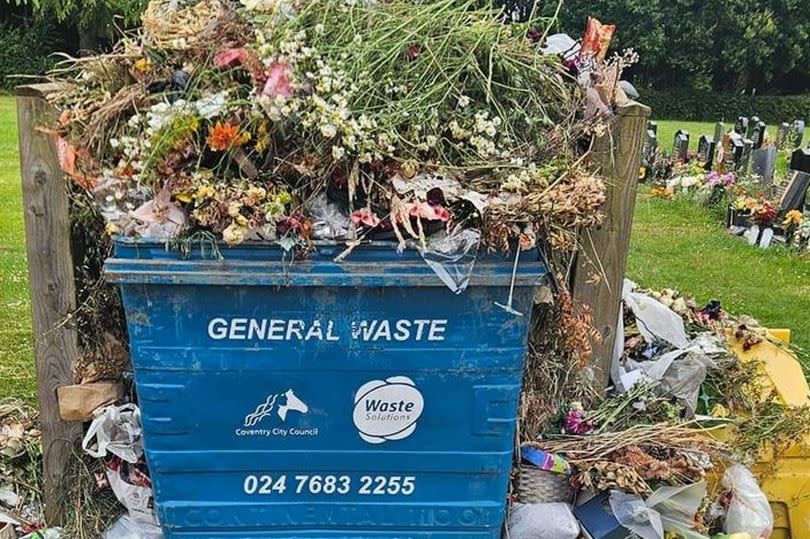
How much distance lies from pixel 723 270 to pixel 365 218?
219 inches

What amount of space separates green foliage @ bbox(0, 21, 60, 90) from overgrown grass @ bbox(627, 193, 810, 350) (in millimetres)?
19129

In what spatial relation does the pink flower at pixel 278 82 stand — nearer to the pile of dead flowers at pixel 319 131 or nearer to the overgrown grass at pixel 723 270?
Result: the pile of dead flowers at pixel 319 131

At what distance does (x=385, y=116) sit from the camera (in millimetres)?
2316

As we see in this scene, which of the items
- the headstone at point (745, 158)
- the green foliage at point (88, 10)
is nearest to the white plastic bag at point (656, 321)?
the headstone at point (745, 158)

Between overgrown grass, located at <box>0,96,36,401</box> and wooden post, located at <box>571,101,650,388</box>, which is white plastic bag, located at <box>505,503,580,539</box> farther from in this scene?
overgrown grass, located at <box>0,96,36,401</box>

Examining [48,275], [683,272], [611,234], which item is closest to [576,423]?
[611,234]

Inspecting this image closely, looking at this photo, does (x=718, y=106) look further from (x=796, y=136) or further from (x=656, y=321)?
(x=656, y=321)

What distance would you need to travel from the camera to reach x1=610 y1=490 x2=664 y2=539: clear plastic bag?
2775mm

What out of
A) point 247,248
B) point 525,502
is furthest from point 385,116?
point 525,502

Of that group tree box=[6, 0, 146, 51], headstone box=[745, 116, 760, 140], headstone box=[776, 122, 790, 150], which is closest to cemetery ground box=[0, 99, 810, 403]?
headstone box=[745, 116, 760, 140]

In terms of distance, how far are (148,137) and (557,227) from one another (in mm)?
1116

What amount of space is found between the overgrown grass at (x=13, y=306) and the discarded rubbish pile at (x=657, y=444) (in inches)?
92.2

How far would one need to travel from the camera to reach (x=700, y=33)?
33.7 metres

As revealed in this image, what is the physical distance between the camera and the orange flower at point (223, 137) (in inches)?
86.5
